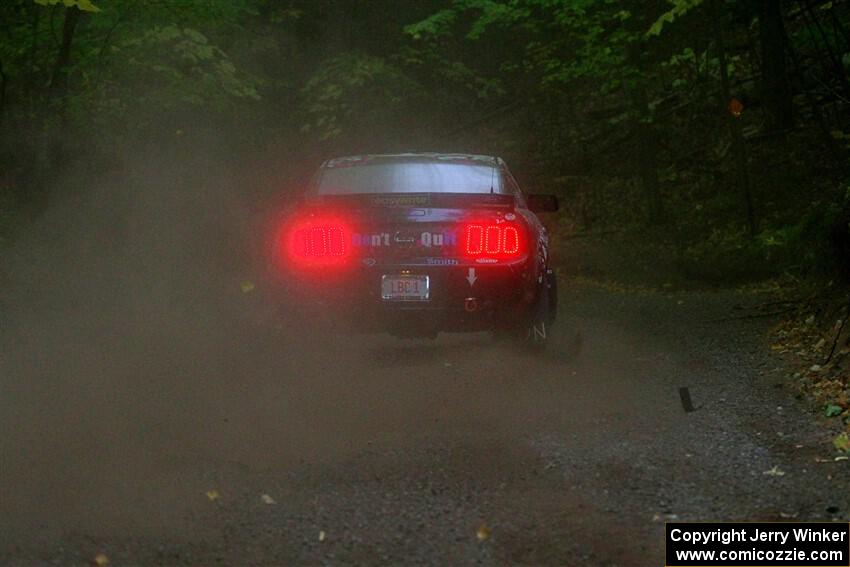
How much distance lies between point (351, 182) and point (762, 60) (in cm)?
1405

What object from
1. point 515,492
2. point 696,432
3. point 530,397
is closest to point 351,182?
point 530,397

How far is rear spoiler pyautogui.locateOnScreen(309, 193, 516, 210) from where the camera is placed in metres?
9.02

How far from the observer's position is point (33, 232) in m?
18.7

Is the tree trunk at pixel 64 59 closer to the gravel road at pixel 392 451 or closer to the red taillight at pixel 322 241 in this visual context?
the gravel road at pixel 392 451

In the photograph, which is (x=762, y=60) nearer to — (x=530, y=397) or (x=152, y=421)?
(x=530, y=397)

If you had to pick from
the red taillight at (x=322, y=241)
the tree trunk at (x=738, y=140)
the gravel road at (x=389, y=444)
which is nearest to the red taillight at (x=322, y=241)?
the red taillight at (x=322, y=241)

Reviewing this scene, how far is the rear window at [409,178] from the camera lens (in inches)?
393

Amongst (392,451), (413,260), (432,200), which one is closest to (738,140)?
(432,200)

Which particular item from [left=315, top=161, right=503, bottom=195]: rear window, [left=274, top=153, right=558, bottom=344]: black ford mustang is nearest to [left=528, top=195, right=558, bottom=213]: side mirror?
[left=315, top=161, right=503, bottom=195]: rear window

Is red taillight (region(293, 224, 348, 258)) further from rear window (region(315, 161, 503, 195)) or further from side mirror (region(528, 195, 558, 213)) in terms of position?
side mirror (region(528, 195, 558, 213))

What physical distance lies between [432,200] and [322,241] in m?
0.87

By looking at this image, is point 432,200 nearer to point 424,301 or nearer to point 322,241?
point 424,301

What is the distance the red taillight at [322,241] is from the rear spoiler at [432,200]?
0.20 m

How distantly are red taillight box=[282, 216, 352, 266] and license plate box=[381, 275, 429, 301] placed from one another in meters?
0.37
